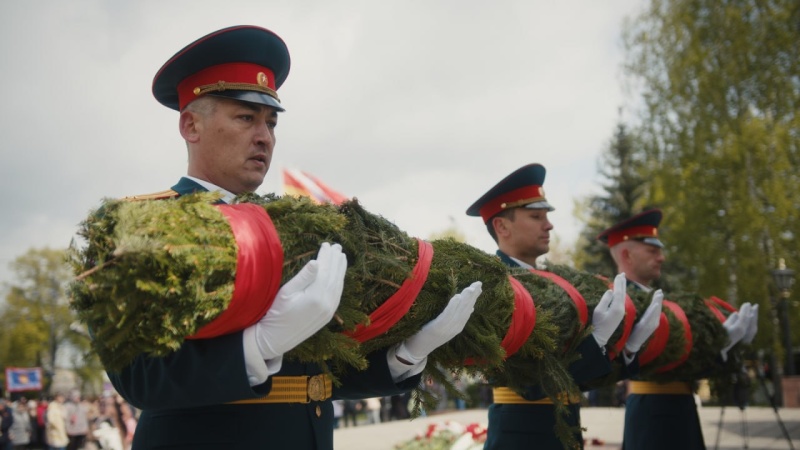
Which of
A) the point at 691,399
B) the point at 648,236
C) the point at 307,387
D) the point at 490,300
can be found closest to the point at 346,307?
the point at 307,387

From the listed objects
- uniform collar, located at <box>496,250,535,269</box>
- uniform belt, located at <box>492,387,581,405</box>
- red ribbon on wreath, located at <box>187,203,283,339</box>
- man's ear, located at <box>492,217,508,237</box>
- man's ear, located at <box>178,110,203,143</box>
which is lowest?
uniform belt, located at <box>492,387,581,405</box>

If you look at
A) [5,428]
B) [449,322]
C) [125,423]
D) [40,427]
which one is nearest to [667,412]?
[449,322]

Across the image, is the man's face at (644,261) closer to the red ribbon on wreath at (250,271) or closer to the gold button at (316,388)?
the gold button at (316,388)

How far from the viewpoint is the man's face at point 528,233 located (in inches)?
204

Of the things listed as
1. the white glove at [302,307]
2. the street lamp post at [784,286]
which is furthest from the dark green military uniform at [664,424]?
the street lamp post at [784,286]

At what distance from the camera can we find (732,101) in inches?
766

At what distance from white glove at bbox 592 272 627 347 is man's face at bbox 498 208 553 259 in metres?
1.02

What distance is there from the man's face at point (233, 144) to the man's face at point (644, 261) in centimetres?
462

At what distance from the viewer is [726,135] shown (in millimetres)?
18828

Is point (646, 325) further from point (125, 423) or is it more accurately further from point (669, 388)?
point (125, 423)

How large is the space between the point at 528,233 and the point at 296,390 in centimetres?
286

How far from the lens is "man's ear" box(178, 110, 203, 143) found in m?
2.96

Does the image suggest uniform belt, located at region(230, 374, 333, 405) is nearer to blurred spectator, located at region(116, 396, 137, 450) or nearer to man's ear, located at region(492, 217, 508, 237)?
man's ear, located at region(492, 217, 508, 237)

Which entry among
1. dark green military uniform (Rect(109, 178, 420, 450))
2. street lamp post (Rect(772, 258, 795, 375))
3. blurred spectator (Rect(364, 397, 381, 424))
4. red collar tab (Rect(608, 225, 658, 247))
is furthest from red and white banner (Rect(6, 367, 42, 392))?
dark green military uniform (Rect(109, 178, 420, 450))
